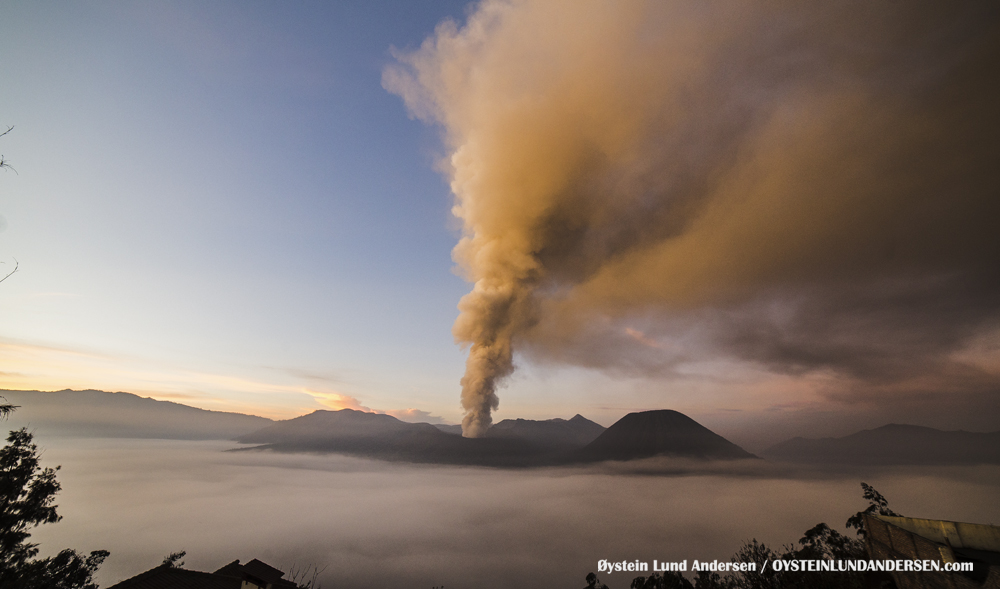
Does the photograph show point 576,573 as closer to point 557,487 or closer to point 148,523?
point 557,487

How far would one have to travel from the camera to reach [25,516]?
18.4m

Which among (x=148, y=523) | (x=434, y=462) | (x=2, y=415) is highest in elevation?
(x=2, y=415)

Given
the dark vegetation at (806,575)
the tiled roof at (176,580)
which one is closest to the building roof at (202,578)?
the tiled roof at (176,580)

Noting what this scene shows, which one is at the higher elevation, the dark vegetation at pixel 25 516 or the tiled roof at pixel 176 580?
the dark vegetation at pixel 25 516

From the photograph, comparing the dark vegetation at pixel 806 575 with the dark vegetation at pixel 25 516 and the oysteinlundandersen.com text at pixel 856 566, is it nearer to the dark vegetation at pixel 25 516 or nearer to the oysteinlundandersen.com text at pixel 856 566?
the oysteinlundandersen.com text at pixel 856 566

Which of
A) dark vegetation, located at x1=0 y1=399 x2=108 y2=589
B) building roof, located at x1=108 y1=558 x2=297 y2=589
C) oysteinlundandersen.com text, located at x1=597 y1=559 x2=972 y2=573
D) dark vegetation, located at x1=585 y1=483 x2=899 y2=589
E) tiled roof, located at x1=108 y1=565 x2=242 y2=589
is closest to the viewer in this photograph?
oysteinlundandersen.com text, located at x1=597 y1=559 x2=972 y2=573

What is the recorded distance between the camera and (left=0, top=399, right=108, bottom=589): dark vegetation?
1742 centimetres

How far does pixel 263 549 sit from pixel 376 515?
51.8m

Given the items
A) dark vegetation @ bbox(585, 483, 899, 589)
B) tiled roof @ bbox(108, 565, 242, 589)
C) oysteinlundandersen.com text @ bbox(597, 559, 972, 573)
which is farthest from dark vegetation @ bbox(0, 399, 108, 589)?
dark vegetation @ bbox(585, 483, 899, 589)

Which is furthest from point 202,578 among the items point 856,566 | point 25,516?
point 856,566

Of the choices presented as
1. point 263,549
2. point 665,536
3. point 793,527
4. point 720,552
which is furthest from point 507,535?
point 793,527

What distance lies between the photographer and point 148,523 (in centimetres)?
15375

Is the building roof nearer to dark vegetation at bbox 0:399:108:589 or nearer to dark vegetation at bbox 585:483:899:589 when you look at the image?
dark vegetation at bbox 0:399:108:589

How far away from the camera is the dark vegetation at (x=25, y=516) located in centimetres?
1742
